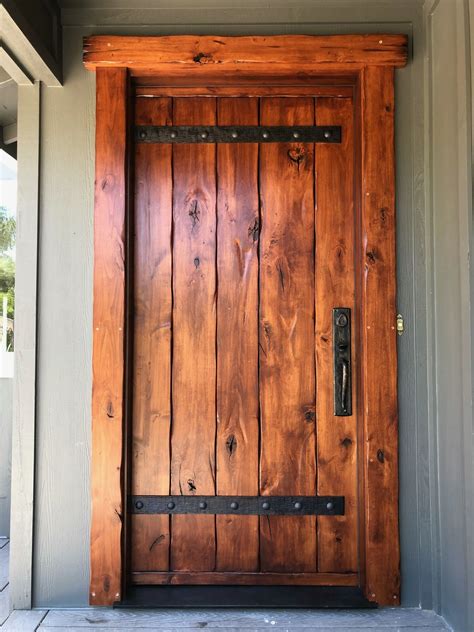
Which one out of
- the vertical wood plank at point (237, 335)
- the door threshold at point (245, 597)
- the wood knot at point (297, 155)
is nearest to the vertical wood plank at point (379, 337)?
the door threshold at point (245, 597)

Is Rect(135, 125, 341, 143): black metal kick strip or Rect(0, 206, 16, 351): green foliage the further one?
Rect(0, 206, 16, 351): green foliage

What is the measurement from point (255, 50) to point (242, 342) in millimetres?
1046

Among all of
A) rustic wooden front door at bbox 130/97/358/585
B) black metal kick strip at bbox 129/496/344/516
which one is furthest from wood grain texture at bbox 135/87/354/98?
black metal kick strip at bbox 129/496/344/516

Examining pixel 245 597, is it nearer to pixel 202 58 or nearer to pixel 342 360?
pixel 342 360

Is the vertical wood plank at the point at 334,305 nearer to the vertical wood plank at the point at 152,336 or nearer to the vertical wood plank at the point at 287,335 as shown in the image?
the vertical wood plank at the point at 287,335

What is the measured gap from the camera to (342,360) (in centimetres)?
181

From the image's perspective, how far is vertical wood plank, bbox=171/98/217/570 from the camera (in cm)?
180

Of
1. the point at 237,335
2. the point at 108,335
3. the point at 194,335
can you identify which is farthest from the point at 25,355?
the point at 237,335

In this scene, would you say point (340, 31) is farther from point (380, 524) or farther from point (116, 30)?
point (380, 524)

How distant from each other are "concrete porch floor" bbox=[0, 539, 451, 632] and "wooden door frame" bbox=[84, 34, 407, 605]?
67 millimetres

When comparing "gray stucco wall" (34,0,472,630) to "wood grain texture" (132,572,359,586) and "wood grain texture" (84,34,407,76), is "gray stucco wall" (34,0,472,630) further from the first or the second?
"wood grain texture" (132,572,359,586)

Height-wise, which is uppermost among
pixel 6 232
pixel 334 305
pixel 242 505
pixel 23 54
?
pixel 23 54

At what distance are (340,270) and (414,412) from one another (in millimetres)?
574

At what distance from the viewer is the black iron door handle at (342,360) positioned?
1797mm
